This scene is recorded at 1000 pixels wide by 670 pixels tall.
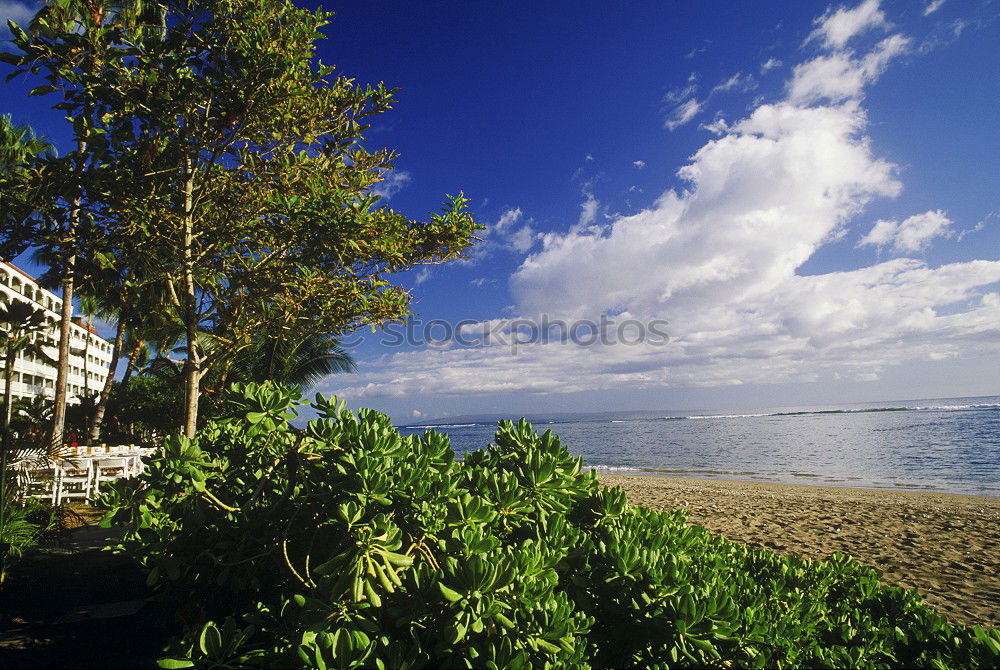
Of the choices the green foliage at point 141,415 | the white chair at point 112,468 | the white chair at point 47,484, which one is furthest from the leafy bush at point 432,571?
the green foliage at point 141,415

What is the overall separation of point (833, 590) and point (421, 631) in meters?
2.34

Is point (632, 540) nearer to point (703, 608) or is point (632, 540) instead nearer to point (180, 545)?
point (703, 608)

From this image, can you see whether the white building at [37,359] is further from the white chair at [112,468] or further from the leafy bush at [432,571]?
the leafy bush at [432,571]

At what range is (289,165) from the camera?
7020 millimetres

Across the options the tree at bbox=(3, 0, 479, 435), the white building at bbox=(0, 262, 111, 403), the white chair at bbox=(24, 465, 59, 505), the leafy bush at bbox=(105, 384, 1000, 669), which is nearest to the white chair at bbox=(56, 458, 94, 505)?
the white chair at bbox=(24, 465, 59, 505)

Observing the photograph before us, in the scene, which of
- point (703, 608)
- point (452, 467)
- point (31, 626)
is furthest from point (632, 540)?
point (31, 626)

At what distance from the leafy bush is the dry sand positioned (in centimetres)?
276

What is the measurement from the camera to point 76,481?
9.28 m

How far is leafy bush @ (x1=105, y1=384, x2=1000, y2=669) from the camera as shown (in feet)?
5.13

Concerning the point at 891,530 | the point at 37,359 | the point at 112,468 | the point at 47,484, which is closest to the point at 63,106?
the point at 47,484

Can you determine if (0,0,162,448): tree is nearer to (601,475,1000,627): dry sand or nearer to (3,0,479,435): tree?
(3,0,479,435): tree

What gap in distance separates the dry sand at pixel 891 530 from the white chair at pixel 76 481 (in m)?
10.4

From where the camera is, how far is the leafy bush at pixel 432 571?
1.56 m

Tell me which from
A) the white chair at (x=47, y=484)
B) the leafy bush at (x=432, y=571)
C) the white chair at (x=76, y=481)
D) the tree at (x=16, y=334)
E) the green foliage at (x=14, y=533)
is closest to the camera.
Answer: the leafy bush at (x=432, y=571)
